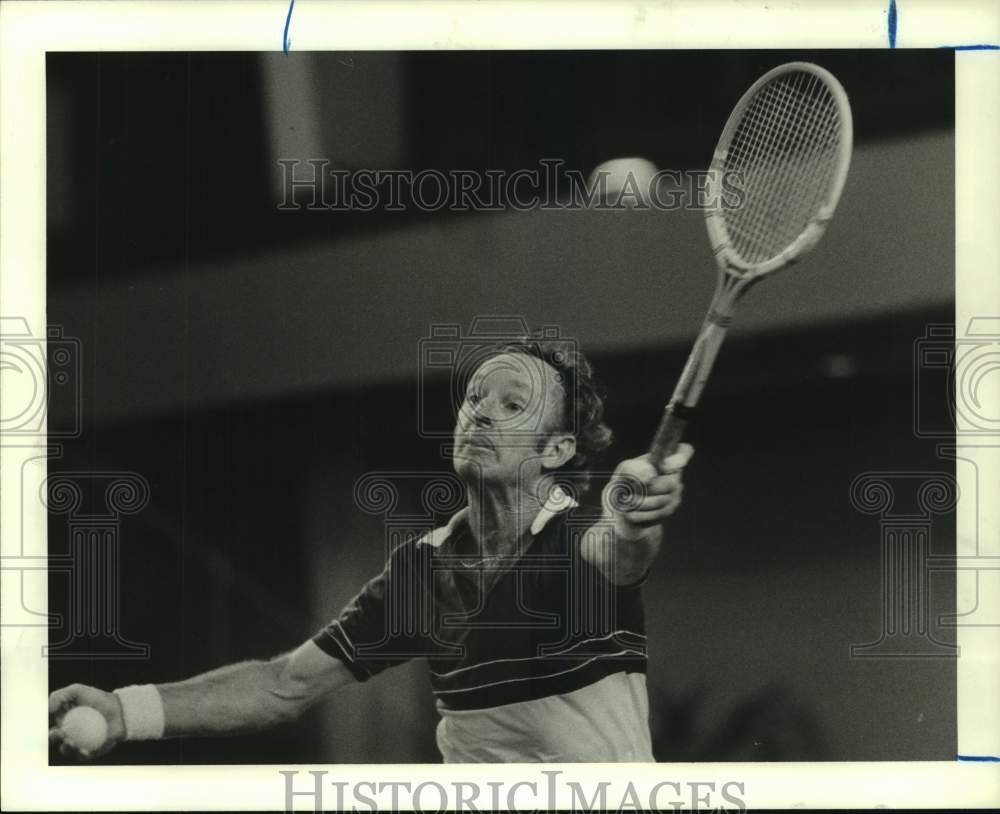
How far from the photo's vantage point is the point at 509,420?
3840 millimetres

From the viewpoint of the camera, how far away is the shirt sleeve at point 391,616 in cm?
383

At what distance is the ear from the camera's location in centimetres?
383

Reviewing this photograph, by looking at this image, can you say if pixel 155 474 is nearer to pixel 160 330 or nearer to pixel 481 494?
pixel 160 330

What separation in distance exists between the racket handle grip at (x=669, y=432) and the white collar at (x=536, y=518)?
280 mm

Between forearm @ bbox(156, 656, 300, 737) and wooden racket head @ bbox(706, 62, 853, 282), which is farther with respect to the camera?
forearm @ bbox(156, 656, 300, 737)

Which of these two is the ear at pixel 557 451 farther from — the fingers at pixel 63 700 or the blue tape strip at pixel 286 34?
the fingers at pixel 63 700

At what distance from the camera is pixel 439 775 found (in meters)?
3.83

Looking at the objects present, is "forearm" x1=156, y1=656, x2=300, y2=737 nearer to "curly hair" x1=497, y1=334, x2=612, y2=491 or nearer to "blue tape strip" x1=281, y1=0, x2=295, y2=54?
"curly hair" x1=497, y1=334, x2=612, y2=491

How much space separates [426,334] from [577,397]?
1.51 ft

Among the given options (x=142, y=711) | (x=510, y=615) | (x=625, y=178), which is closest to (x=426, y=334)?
(x=625, y=178)

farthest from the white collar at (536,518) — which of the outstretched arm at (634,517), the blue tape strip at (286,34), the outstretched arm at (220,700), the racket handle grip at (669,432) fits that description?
the blue tape strip at (286,34)

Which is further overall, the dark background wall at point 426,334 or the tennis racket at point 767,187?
the dark background wall at point 426,334

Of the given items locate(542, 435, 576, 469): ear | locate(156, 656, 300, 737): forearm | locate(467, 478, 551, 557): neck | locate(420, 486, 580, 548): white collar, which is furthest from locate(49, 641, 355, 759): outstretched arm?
locate(542, 435, 576, 469): ear

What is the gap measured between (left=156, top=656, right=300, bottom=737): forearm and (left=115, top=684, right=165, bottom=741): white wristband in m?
0.02
